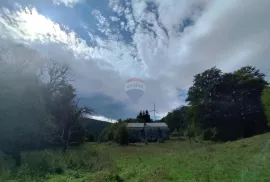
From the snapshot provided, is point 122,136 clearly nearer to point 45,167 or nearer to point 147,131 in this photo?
point 147,131

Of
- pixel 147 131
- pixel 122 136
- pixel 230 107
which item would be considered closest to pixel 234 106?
pixel 230 107

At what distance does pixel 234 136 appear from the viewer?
38125mm

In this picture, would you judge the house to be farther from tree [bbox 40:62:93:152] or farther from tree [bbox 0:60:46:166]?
tree [bbox 0:60:46:166]

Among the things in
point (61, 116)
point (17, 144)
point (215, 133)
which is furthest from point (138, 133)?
point (17, 144)

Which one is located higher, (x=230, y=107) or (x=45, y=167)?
(x=230, y=107)

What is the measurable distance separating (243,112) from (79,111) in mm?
28968

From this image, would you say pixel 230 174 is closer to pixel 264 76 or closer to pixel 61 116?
pixel 61 116

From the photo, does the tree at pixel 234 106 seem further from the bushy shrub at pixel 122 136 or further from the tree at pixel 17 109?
the tree at pixel 17 109

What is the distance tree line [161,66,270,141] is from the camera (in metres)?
38.5

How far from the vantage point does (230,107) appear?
1533 inches

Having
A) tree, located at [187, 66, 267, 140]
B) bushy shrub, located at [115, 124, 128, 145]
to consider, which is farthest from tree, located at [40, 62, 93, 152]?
tree, located at [187, 66, 267, 140]

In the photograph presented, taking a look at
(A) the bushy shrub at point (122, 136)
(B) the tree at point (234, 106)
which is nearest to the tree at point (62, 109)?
(A) the bushy shrub at point (122, 136)

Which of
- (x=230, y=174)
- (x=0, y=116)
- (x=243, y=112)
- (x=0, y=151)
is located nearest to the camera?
(x=230, y=174)

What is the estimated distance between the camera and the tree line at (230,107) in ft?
126
